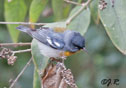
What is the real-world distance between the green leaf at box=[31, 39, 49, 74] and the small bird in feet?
0.64

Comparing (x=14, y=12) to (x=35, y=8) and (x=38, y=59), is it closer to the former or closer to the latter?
(x=35, y=8)

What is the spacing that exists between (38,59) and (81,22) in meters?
0.60

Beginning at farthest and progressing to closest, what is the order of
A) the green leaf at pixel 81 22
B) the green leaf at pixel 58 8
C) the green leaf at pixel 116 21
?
the green leaf at pixel 58 8
the green leaf at pixel 81 22
the green leaf at pixel 116 21

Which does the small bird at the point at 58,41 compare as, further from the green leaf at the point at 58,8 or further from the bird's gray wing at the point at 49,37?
the green leaf at the point at 58,8

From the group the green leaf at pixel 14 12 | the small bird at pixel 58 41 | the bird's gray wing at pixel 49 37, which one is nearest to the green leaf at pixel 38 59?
the small bird at pixel 58 41

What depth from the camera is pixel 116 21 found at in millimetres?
2521

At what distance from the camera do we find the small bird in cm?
295

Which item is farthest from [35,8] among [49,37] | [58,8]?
[49,37]

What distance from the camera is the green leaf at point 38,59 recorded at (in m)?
2.45

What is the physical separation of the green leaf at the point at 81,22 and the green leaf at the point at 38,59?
0.45 m

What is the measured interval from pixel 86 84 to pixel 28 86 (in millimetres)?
994

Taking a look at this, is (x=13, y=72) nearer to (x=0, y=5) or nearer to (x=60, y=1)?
(x=0, y=5)

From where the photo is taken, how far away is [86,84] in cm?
435

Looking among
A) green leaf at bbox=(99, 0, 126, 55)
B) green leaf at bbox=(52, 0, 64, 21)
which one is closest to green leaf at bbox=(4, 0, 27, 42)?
green leaf at bbox=(52, 0, 64, 21)
